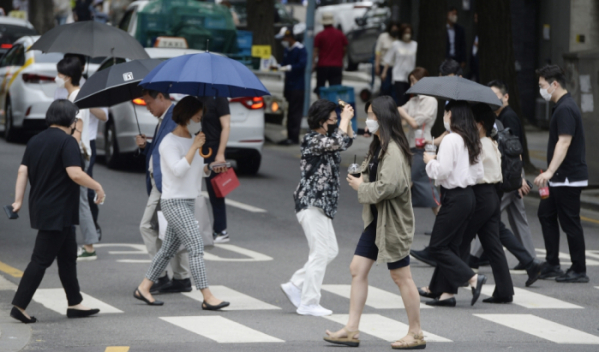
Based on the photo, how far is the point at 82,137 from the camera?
9766mm

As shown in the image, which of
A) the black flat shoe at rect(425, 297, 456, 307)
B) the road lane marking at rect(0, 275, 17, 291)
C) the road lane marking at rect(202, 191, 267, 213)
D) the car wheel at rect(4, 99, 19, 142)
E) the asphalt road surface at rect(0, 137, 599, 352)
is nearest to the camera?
the asphalt road surface at rect(0, 137, 599, 352)

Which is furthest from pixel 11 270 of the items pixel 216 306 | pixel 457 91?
pixel 457 91

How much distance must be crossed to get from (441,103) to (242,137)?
4.15 meters

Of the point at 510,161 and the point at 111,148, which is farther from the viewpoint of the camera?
the point at 111,148

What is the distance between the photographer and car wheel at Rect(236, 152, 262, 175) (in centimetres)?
1529

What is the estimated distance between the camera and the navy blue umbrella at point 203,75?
7613 mm

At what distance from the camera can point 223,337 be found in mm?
6992

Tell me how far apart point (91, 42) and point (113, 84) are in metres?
0.99

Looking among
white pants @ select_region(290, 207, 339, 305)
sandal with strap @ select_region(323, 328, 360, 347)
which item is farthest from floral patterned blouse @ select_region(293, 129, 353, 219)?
sandal with strap @ select_region(323, 328, 360, 347)

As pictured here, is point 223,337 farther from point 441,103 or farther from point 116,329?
point 441,103

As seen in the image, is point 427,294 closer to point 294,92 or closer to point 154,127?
point 154,127

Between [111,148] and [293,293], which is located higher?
[111,148]

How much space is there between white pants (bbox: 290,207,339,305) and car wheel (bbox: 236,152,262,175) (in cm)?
756

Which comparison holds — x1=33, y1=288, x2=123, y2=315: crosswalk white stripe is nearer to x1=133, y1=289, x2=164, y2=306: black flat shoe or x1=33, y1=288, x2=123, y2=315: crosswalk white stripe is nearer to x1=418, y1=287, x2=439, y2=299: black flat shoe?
x1=133, y1=289, x2=164, y2=306: black flat shoe
